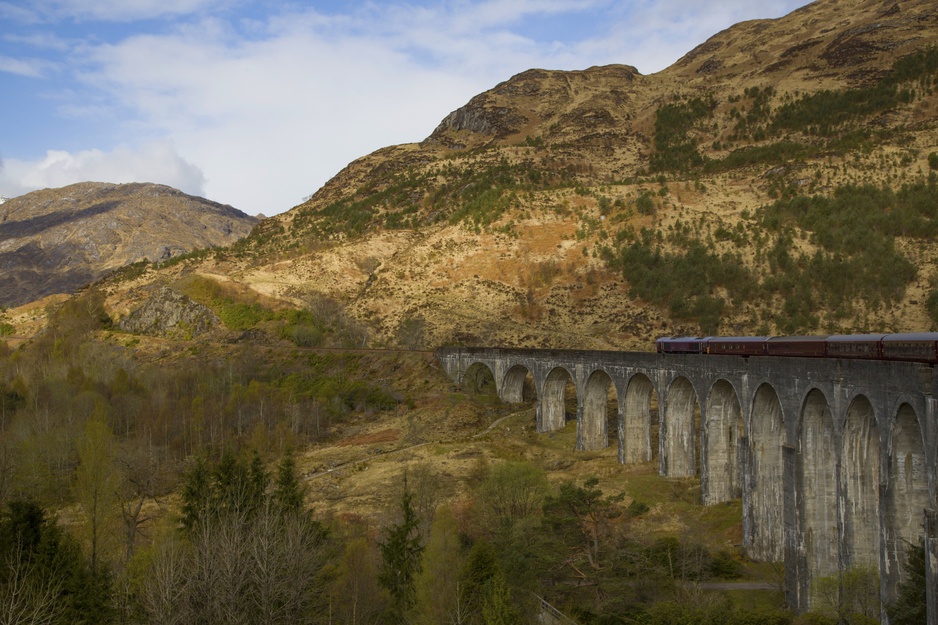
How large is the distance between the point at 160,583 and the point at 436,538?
8.76 m

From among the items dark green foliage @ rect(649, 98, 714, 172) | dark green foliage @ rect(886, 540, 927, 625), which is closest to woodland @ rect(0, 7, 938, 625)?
dark green foliage @ rect(886, 540, 927, 625)

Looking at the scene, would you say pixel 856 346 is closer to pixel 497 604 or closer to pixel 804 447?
pixel 804 447

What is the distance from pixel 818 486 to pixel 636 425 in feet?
64.7

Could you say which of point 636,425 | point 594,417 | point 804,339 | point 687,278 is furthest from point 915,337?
point 687,278

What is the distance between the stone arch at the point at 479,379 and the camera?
70000 millimetres

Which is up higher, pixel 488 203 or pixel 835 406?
pixel 488 203

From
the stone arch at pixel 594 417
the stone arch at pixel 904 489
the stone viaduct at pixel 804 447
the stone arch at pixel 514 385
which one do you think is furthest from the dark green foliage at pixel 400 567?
the stone arch at pixel 514 385

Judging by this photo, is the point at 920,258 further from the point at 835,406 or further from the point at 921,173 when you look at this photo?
the point at 835,406

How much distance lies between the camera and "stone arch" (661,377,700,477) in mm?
42875

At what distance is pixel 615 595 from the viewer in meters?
25.7

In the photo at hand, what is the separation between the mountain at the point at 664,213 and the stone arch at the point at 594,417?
27553mm

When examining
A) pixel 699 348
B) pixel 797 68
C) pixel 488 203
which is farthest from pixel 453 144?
pixel 699 348

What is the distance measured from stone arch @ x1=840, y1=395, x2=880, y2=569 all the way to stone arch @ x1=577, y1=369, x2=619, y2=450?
2655cm

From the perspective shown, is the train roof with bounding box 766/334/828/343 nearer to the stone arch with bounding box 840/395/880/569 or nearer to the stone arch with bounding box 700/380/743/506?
the stone arch with bounding box 840/395/880/569
